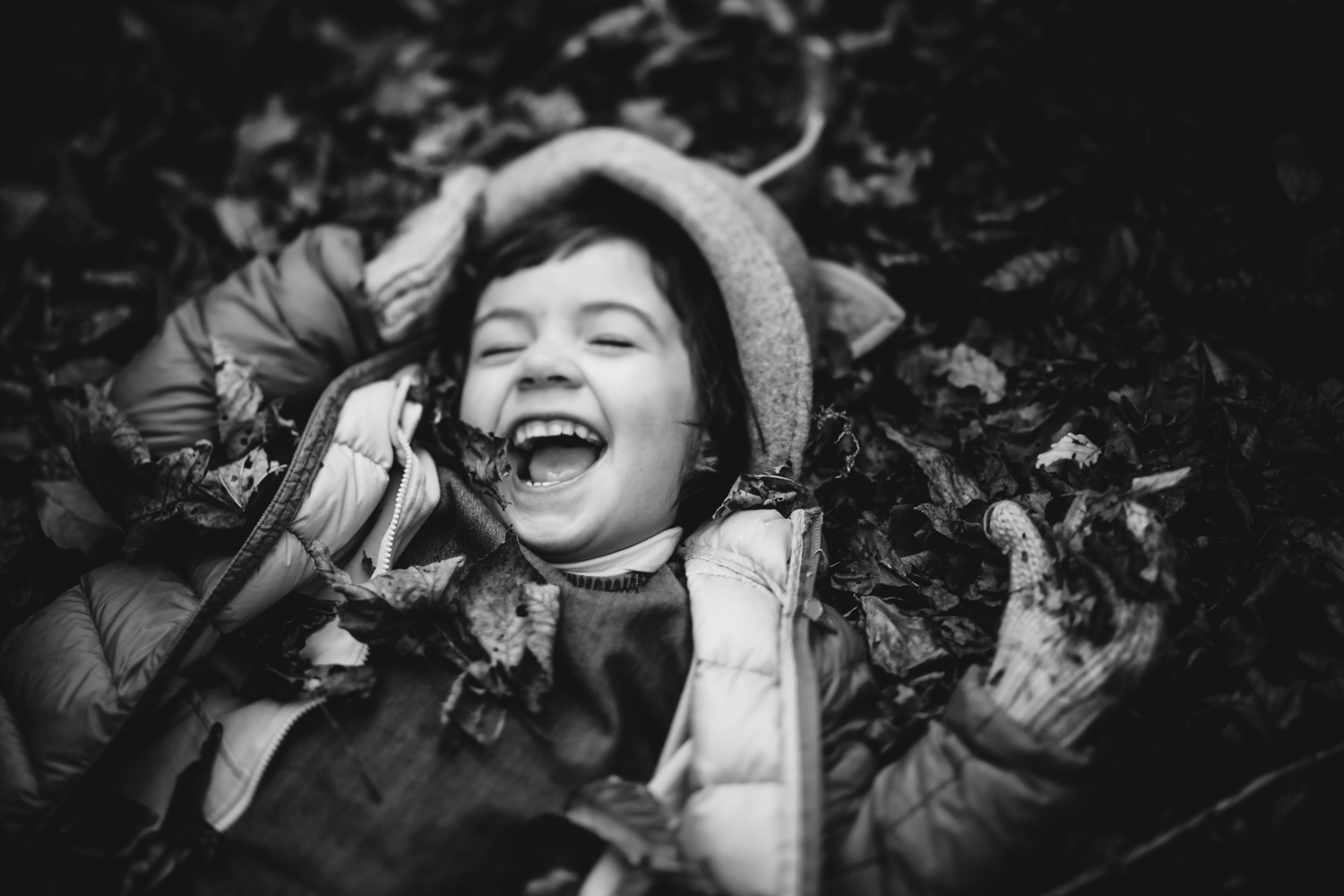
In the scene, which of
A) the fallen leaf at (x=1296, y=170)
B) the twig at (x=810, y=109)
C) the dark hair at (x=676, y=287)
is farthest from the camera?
the twig at (x=810, y=109)

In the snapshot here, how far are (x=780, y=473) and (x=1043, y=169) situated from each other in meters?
1.67

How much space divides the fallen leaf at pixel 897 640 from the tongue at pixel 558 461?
94 cm

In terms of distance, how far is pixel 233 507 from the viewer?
2230 millimetres

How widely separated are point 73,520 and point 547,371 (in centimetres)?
147

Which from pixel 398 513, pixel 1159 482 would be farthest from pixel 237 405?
pixel 1159 482

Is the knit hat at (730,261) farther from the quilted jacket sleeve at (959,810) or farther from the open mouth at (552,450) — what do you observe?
the quilted jacket sleeve at (959,810)

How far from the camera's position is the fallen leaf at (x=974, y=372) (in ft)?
9.23

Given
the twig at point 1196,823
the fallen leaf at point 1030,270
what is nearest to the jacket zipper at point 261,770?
the twig at point 1196,823

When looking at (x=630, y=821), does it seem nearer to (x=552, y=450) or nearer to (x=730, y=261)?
(x=552, y=450)

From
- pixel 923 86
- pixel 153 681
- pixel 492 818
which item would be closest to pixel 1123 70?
pixel 923 86

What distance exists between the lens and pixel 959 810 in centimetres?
A: 178

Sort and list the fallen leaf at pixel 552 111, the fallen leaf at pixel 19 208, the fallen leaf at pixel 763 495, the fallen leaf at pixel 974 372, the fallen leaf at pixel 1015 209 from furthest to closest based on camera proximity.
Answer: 1. the fallen leaf at pixel 552 111
2. the fallen leaf at pixel 19 208
3. the fallen leaf at pixel 1015 209
4. the fallen leaf at pixel 974 372
5. the fallen leaf at pixel 763 495

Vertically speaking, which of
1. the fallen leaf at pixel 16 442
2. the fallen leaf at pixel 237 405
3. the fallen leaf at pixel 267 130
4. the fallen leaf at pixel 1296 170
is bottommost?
the fallen leaf at pixel 16 442

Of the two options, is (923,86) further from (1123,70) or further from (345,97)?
(345,97)
